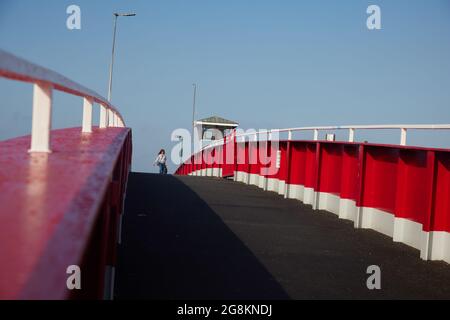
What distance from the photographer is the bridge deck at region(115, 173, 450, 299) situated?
6.02m

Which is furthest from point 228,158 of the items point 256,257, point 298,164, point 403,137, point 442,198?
point 256,257

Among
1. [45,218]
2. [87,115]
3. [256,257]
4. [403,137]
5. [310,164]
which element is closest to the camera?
[45,218]

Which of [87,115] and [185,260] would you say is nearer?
[87,115]

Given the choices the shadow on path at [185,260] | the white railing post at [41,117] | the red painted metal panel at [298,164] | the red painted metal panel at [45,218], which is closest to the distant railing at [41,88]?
the white railing post at [41,117]

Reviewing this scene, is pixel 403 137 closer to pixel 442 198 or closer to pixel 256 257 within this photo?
pixel 442 198

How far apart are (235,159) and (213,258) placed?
49.9 feet

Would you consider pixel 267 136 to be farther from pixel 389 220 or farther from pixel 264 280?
pixel 264 280

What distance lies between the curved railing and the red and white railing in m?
4.60

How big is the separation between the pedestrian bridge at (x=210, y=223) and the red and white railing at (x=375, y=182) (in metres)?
0.02

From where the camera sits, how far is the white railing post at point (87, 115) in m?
6.69

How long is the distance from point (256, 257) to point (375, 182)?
11.9 feet

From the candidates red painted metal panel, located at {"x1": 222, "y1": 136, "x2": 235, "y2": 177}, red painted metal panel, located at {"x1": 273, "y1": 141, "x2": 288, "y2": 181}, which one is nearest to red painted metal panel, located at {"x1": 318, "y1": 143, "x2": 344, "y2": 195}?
red painted metal panel, located at {"x1": 273, "y1": 141, "x2": 288, "y2": 181}

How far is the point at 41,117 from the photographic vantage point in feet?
14.0

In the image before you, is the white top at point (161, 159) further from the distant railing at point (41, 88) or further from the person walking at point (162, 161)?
the distant railing at point (41, 88)
